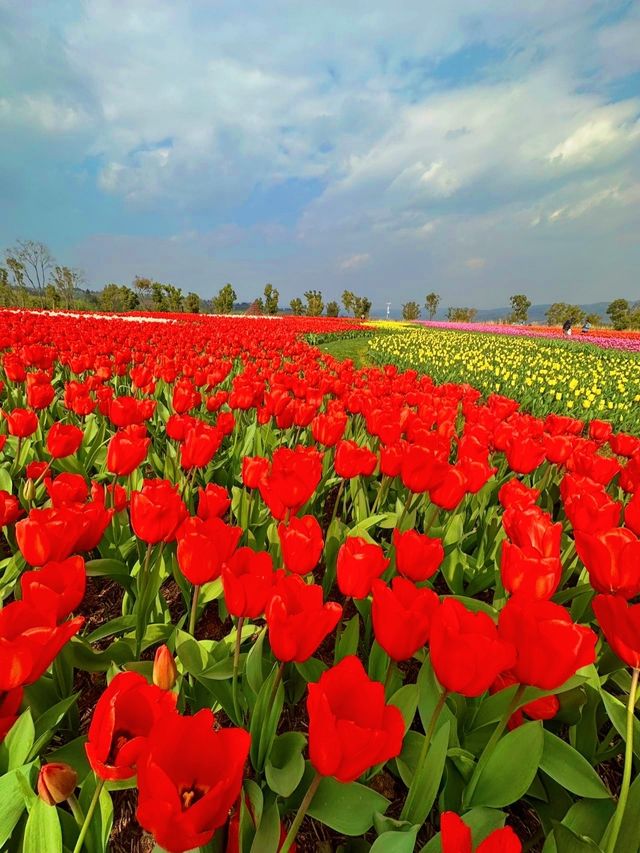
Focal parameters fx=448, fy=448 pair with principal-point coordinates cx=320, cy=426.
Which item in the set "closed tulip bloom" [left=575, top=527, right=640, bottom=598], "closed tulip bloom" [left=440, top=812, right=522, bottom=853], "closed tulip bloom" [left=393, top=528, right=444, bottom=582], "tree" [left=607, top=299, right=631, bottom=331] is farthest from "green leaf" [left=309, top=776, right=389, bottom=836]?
"tree" [left=607, top=299, right=631, bottom=331]

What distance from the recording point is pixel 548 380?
10.5m

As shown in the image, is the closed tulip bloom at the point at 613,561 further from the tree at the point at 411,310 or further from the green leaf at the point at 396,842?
the tree at the point at 411,310

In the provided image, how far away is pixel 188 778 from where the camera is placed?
2.76 feet

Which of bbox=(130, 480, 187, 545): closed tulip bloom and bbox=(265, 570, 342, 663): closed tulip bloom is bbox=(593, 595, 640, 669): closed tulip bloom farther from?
bbox=(130, 480, 187, 545): closed tulip bloom

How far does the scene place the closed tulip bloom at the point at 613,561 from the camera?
1.35 meters

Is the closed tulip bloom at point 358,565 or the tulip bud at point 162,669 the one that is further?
the closed tulip bloom at point 358,565

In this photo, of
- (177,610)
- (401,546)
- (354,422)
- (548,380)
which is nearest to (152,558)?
(177,610)

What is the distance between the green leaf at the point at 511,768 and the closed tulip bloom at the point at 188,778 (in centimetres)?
86

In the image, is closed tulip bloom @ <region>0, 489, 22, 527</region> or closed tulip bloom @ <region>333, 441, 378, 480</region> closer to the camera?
closed tulip bloom @ <region>0, 489, 22, 527</region>

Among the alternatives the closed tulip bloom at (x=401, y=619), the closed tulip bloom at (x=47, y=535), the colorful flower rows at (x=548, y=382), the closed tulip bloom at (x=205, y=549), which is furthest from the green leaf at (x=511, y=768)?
the colorful flower rows at (x=548, y=382)

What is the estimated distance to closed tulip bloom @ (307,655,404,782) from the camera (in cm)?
80

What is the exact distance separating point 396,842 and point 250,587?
0.66 metres

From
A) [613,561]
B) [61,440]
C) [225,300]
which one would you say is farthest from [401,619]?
[225,300]

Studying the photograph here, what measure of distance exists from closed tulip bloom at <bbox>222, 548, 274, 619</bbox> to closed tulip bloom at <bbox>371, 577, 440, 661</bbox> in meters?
0.31
